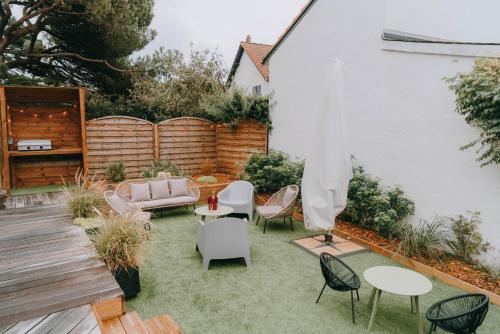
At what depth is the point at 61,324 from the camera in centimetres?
298

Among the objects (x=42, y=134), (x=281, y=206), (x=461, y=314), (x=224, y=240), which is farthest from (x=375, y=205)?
(x=42, y=134)

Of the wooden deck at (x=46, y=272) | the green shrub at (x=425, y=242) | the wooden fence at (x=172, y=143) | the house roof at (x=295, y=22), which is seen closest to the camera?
the wooden deck at (x=46, y=272)

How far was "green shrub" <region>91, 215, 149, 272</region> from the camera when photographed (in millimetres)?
4176

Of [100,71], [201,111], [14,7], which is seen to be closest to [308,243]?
[201,111]

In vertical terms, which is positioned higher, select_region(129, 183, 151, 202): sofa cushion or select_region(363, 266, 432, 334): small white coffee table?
select_region(129, 183, 151, 202): sofa cushion

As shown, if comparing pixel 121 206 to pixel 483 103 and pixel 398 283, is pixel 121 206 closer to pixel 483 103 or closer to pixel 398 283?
pixel 398 283

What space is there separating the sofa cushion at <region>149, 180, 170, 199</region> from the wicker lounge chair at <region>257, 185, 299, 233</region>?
2.53 meters

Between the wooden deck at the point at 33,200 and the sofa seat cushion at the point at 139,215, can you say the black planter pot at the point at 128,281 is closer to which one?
the sofa seat cushion at the point at 139,215

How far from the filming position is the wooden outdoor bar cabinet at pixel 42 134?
9.38 meters

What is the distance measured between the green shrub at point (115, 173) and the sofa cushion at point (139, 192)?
2118 mm

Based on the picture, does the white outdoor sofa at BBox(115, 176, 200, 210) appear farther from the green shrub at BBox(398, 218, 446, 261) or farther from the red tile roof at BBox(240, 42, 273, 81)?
the red tile roof at BBox(240, 42, 273, 81)

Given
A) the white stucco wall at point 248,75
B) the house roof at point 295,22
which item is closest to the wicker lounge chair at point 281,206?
the house roof at point 295,22

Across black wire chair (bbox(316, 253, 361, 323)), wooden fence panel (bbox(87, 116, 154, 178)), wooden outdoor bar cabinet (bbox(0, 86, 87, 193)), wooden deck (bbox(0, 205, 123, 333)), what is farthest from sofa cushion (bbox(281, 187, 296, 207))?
wooden outdoor bar cabinet (bbox(0, 86, 87, 193))

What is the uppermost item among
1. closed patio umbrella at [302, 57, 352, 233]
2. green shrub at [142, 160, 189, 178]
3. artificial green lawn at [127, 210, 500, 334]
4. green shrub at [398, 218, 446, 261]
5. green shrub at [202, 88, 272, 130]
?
green shrub at [202, 88, 272, 130]
